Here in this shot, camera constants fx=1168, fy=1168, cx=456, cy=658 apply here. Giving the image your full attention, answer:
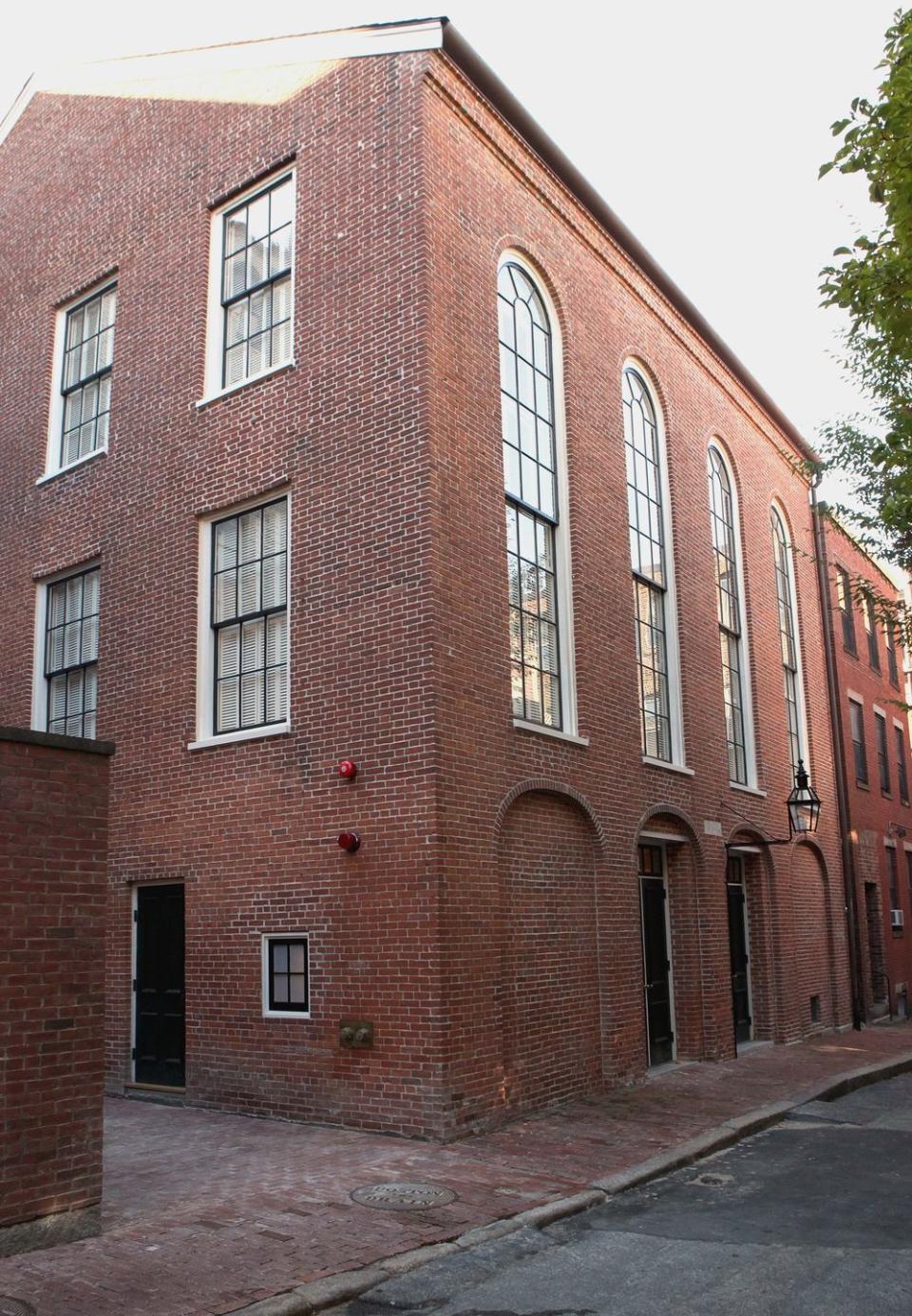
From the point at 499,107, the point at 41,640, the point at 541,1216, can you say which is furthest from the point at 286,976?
the point at 499,107

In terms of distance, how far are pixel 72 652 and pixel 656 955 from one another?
796 cm

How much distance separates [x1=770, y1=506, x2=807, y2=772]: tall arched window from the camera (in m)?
20.0

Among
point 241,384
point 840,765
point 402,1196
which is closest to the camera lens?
point 402,1196

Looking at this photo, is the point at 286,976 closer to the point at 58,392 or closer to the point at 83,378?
the point at 83,378

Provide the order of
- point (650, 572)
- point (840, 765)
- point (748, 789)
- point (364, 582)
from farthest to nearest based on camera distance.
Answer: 1. point (840, 765)
2. point (748, 789)
3. point (650, 572)
4. point (364, 582)

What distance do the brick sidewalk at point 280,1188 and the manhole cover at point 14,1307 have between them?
39 mm

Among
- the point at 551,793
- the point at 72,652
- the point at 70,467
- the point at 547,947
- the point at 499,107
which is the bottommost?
the point at 547,947

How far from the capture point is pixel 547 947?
1148 centimetres

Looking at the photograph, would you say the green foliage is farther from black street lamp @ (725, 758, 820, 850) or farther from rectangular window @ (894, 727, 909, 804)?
rectangular window @ (894, 727, 909, 804)

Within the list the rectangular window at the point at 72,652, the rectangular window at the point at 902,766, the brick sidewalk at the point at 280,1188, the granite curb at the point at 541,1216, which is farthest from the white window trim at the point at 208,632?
the rectangular window at the point at 902,766

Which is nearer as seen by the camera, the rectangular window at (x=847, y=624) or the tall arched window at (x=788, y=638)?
the tall arched window at (x=788, y=638)

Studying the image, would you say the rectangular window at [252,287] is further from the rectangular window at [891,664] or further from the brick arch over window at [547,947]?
the rectangular window at [891,664]

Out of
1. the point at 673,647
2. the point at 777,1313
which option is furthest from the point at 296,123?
the point at 777,1313

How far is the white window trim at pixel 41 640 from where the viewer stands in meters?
14.0
